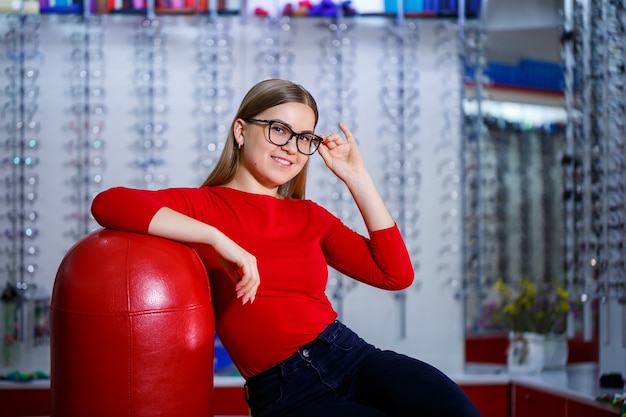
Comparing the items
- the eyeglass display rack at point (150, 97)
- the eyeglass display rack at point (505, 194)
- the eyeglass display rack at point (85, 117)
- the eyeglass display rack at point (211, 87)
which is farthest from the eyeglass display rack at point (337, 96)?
the eyeglass display rack at point (85, 117)

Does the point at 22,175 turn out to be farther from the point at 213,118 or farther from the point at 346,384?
the point at 346,384

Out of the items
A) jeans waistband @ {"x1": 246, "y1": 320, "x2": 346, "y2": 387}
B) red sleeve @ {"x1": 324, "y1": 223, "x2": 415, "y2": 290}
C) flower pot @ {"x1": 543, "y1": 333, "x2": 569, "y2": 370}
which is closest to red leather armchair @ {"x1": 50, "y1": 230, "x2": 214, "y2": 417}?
jeans waistband @ {"x1": 246, "y1": 320, "x2": 346, "y2": 387}

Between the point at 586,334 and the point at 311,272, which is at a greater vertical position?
the point at 311,272

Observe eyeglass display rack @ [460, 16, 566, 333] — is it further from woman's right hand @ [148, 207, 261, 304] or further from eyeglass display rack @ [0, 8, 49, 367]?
woman's right hand @ [148, 207, 261, 304]

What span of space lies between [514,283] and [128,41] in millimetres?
3282

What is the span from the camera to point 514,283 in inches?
247

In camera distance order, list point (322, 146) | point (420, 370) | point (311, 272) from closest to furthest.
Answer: point (420, 370) → point (311, 272) → point (322, 146)

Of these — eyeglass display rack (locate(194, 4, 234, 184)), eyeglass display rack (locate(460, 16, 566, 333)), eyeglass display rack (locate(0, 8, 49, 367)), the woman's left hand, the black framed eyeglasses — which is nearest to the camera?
the black framed eyeglasses

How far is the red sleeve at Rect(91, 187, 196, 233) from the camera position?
6.79 ft

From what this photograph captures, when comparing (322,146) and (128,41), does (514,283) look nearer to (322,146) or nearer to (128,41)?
(128,41)

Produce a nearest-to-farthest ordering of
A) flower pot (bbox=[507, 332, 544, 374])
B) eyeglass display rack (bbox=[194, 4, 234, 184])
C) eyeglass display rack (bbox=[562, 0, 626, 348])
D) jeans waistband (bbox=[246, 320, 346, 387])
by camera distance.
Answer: jeans waistband (bbox=[246, 320, 346, 387]) < eyeglass display rack (bbox=[562, 0, 626, 348]) < flower pot (bbox=[507, 332, 544, 374]) < eyeglass display rack (bbox=[194, 4, 234, 184])

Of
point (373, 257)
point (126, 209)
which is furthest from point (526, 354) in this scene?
point (126, 209)

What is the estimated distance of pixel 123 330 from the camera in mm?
1953

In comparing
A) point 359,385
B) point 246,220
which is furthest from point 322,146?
point 359,385
